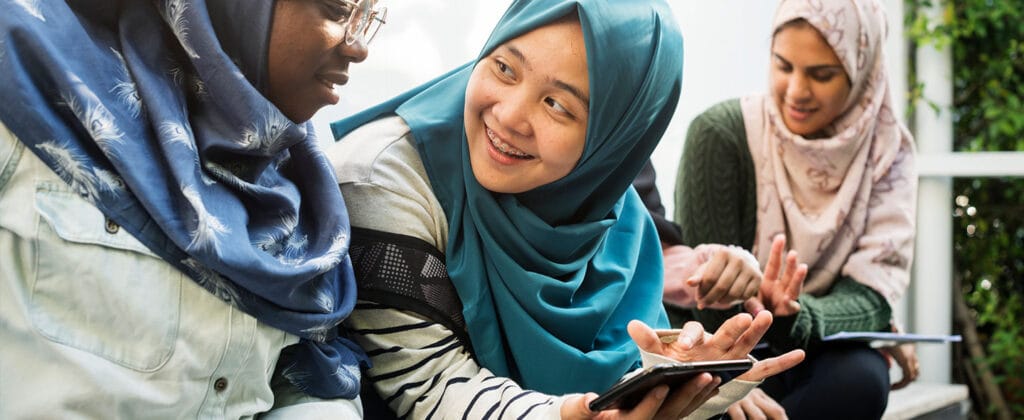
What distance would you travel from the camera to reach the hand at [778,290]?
1880 mm

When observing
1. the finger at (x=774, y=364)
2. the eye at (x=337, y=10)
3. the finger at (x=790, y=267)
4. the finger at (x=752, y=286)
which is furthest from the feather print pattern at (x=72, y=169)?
the finger at (x=790, y=267)

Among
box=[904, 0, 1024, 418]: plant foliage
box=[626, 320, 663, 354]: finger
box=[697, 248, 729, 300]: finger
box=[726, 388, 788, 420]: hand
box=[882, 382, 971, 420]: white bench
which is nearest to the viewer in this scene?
box=[626, 320, 663, 354]: finger

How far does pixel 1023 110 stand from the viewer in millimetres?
3438

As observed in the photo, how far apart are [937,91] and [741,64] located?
91cm

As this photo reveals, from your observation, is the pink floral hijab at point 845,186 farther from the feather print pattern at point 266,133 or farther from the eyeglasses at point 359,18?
the feather print pattern at point 266,133

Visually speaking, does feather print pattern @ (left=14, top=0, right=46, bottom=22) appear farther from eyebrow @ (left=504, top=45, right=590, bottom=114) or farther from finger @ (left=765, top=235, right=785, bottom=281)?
finger @ (left=765, top=235, right=785, bottom=281)

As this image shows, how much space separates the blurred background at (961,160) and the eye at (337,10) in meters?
1.78

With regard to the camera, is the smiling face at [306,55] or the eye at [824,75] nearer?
the smiling face at [306,55]

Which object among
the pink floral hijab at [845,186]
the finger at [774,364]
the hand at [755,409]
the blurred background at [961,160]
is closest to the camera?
the finger at [774,364]

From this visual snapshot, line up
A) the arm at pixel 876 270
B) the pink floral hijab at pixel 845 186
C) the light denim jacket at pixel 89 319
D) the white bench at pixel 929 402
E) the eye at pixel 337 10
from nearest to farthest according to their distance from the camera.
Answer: the light denim jacket at pixel 89 319
the eye at pixel 337 10
the arm at pixel 876 270
the pink floral hijab at pixel 845 186
the white bench at pixel 929 402

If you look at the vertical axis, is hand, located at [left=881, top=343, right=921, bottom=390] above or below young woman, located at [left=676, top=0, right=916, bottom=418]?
below

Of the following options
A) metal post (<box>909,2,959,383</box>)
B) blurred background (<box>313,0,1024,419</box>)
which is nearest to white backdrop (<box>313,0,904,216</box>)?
blurred background (<box>313,0,1024,419</box>)

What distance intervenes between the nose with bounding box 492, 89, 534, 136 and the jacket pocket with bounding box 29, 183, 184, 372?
18.9 inches

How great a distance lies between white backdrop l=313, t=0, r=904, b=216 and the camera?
71.4 inches
